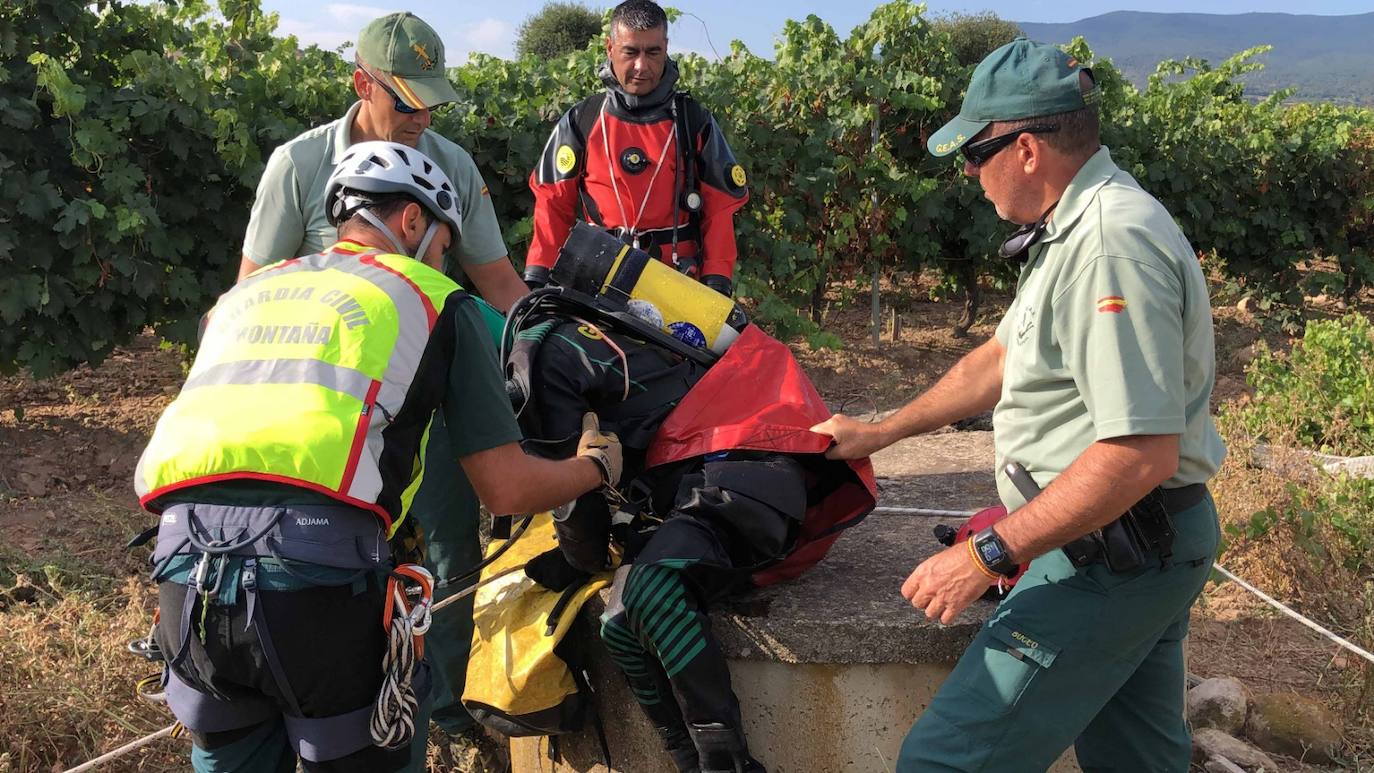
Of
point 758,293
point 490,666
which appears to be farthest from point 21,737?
point 758,293

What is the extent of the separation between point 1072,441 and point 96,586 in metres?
4.33

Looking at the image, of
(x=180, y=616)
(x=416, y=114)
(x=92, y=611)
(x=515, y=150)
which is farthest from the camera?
(x=515, y=150)

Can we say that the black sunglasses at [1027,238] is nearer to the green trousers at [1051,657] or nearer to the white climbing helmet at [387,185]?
the green trousers at [1051,657]

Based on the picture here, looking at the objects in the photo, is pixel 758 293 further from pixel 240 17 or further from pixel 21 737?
pixel 21 737

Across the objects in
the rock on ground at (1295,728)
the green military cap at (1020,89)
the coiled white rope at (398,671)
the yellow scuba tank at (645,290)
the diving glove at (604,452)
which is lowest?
the rock on ground at (1295,728)

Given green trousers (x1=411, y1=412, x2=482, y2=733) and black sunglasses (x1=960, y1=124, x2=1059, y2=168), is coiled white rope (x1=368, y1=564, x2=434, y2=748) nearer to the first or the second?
green trousers (x1=411, y1=412, x2=482, y2=733)

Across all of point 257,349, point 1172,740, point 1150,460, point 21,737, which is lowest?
point 21,737

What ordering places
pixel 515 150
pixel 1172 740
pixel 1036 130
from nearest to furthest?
pixel 1036 130 < pixel 1172 740 < pixel 515 150

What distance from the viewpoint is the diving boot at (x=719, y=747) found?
2.80 metres

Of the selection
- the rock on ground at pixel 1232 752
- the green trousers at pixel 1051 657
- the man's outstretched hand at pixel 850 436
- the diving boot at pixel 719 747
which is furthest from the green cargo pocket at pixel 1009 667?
the rock on ground at pixel 1232 752

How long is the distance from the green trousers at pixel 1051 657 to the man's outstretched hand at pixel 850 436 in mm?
710

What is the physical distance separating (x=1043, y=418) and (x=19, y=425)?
22.4 feet

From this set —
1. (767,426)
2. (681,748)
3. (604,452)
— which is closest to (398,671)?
(604,452)

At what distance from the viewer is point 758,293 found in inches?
324
